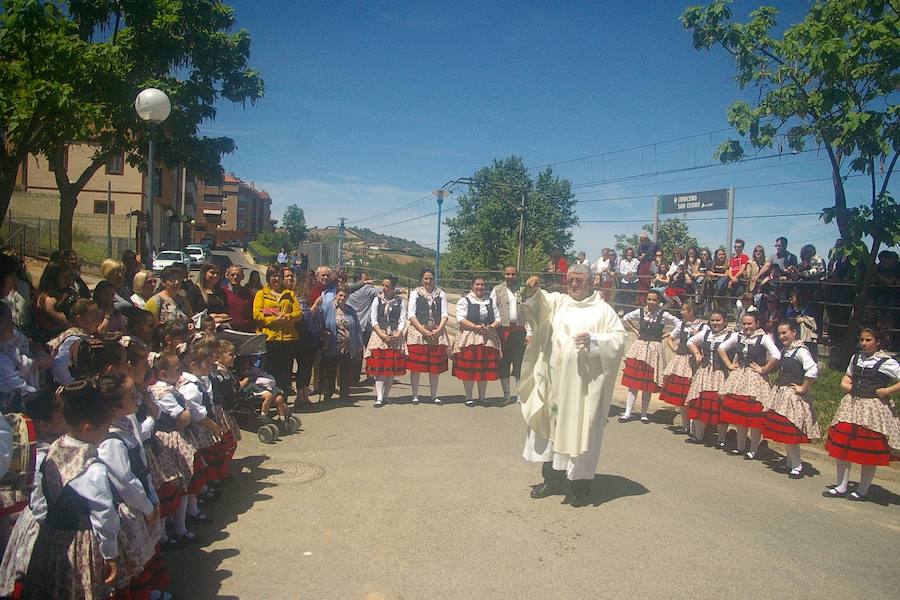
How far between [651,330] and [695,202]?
553 inches

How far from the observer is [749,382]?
8.29 metres

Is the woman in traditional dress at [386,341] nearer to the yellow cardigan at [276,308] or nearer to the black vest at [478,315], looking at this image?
the black vest at [478,315]

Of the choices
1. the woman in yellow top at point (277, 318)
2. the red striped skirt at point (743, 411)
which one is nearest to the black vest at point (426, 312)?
the woman in yellow top at point (277, 318)

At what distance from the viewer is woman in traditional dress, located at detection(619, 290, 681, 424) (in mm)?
10117

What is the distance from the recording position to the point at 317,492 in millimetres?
6375

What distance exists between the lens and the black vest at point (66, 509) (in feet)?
11.1

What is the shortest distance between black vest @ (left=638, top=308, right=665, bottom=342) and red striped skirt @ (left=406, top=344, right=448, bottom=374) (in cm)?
302

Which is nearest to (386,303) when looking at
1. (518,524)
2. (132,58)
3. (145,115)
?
(145,115)

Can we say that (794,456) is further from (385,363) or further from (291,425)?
(291,425)

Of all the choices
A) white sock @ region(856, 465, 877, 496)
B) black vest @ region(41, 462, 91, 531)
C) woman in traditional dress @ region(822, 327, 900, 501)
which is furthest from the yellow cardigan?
white sock @ region(856, 465, 877, 496)

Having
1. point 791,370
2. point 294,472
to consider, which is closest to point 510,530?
point 294,472

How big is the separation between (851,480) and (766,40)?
7.04m

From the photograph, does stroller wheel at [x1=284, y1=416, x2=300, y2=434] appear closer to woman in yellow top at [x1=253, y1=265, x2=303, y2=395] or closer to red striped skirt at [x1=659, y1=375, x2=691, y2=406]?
woman in yellow top at [x1=253, y1=265, x2=303, y2=395]

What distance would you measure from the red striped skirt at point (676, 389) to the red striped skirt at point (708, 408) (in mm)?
495
